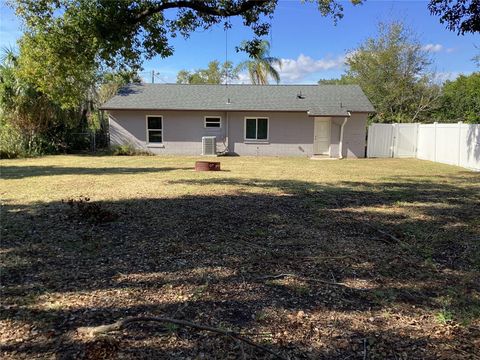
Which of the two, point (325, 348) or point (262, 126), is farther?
point (262, 126)

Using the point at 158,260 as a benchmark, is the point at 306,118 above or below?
above

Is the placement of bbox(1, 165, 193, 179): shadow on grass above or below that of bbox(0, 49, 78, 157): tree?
below

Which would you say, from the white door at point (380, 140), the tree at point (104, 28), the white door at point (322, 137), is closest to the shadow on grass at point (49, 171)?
the tree at point (104, 28)

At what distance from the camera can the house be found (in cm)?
2056

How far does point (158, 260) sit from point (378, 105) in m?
26.9

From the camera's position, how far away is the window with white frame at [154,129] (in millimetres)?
21000

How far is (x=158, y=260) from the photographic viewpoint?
14.9 ft

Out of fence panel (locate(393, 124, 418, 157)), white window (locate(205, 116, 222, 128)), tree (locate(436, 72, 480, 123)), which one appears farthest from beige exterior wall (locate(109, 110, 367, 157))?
tree (locate(436, 72, 480, 123))

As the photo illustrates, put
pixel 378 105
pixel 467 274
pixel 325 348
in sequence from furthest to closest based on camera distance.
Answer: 1. pixel 378 105
2. pixel 467 274
3. pixel 325 348

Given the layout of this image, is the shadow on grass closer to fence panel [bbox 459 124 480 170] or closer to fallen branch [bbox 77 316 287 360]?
fallen branch [bbox 77 316 287 360]

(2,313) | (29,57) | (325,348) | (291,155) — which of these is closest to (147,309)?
(2,313)

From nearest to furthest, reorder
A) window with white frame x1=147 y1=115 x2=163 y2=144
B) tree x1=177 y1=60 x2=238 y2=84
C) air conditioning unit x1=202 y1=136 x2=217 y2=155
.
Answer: air conditioning unit x1=202 y1=136 x2=217 y2=155 < window with white frame x1=147 y1=115 x2=163 y2=144 < tree x1=177 y1=60 x2=238 y2=84

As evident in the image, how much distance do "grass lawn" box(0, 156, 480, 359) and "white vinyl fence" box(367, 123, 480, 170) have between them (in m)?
7.52

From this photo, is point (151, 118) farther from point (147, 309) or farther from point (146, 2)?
point (147, 309)
